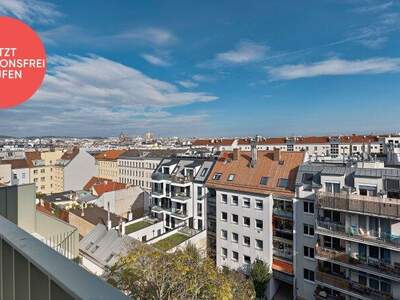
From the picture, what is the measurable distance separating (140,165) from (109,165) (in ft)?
28.4

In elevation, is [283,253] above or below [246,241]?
below

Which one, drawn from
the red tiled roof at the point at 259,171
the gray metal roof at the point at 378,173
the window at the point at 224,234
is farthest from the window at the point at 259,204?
the gray metal roof at the point at 378,173

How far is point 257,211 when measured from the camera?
18922 mm

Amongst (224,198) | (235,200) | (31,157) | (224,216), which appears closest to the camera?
(235,200)

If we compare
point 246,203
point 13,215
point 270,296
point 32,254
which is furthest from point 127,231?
point 32,254

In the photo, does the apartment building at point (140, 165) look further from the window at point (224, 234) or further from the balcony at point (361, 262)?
the balcony at point (361, 262)

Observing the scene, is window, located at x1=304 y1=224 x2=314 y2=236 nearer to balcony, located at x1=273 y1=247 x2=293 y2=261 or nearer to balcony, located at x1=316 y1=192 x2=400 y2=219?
balcony, located at x1=273 y1=247 x2=293 y2=261

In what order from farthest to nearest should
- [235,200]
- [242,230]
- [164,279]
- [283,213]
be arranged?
[235,200]
[242,230]
[283,213]
[164,279]

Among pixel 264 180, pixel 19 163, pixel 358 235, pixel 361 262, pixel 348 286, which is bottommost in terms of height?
pixel 348 286

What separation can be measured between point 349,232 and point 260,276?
5.40 meters

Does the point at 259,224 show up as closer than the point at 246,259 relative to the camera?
Yes

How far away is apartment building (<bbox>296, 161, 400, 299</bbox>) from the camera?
13.6 metres

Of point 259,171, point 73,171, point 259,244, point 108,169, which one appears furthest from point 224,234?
point 108,169

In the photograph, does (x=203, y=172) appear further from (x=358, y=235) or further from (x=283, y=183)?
(x=358, y=235)
